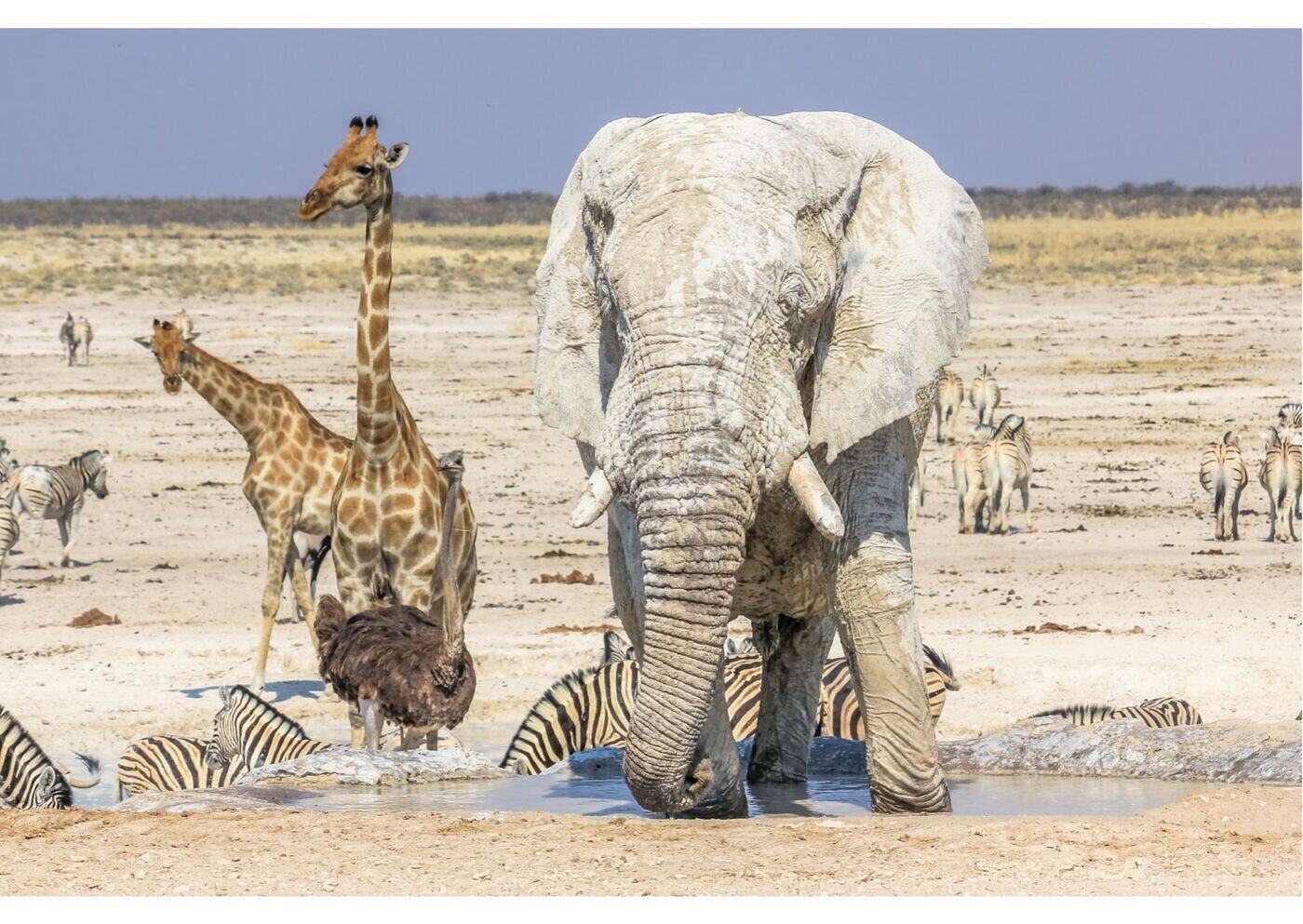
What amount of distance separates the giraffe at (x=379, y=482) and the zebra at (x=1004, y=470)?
18.9ft

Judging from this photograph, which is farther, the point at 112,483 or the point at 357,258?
the point at 357,258

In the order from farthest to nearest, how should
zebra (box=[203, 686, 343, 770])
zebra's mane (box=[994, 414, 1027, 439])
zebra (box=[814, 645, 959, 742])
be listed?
zebra's mane (box=[994, 414, 1027, 439])
zebra (box=[814, 645, 959, 742])
zebra (box=[203, 686, 343, 770])

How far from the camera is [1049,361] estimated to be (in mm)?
24156

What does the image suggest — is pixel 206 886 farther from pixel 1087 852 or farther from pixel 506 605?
pixel 506 605

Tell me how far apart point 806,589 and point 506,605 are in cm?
642

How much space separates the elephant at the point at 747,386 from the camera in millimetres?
5039

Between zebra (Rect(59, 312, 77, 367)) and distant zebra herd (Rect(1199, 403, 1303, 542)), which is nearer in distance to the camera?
distant zebra herd (Rect(1199, 403, 1303, 542))

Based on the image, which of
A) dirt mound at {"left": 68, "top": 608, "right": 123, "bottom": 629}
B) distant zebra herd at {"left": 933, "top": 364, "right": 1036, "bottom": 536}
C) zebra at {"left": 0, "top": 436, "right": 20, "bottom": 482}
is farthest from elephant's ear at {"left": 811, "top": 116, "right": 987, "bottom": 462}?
zebra at {"left": 0, "top": 436, "right": 20, "bottom": 482}

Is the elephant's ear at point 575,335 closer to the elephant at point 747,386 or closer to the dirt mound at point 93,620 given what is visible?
the elephant at point 747,386

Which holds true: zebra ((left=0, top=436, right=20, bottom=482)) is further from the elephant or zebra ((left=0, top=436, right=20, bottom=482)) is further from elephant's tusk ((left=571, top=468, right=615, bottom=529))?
elephant's tusk ((left=571, top=468, right=615, bottom=529))

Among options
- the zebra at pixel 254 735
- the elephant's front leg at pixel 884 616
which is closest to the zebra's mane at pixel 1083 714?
the elephant's front leg at pixel 884 616

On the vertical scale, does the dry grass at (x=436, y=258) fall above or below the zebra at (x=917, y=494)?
above

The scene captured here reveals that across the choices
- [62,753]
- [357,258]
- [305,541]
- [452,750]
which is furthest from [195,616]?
[357,258]

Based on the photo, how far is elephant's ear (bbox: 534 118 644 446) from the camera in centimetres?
572
